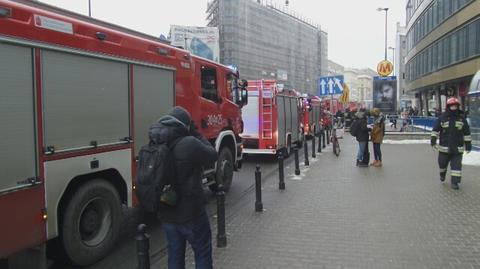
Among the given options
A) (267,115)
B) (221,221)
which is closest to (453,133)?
(221,221)

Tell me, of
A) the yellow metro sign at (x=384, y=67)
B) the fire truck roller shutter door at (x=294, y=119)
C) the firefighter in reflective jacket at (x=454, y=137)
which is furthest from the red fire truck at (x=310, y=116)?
the firefighter in reflective jacket at (x=454, y=137)

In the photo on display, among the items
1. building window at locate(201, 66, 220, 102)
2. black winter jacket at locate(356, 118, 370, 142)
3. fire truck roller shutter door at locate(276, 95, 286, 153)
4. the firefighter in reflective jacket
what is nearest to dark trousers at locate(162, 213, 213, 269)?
building window at locate(201, 66, 220, 102)

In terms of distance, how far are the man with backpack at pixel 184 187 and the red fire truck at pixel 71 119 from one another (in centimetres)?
145

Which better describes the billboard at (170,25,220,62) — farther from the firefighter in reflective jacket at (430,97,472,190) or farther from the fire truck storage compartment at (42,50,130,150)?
the fire truck storage compartment at (42,50,130,150)

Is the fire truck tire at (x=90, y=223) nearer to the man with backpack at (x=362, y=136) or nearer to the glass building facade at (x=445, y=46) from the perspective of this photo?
the man with backpack at (x=362, y=136)

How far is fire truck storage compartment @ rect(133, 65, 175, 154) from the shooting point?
6160mm

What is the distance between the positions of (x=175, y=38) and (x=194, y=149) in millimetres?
39809

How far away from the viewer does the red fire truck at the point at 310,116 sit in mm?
24353

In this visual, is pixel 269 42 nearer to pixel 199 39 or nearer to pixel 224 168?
pixel 199 39

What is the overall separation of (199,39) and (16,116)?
40197mm

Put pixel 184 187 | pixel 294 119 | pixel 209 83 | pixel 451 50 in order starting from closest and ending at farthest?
pixel 184 187
pixel 209 83
pixel 294 119
pixel 451 50

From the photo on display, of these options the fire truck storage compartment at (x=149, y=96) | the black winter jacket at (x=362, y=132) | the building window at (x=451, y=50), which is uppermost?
the building window at (x=451, y=50)

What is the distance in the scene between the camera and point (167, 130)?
365 cm

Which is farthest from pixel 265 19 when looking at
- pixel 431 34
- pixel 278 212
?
pixel 278 212
